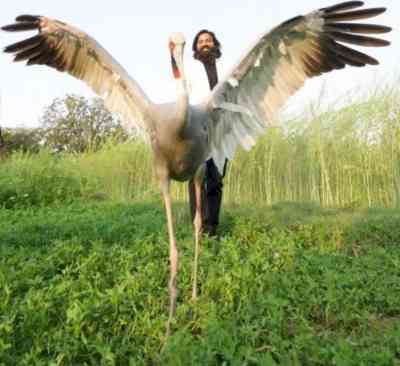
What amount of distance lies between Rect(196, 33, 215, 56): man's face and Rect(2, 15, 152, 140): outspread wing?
1418 millimetres

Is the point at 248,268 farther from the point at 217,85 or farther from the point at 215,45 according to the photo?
the point at 215,45

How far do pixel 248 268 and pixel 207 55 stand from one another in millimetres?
2381

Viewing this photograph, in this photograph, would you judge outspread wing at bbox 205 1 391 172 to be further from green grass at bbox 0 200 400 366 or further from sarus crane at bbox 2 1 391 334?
green grass at bbox 0 200 400 366

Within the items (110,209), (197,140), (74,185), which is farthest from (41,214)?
(197,140)

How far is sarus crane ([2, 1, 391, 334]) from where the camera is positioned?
339 cm

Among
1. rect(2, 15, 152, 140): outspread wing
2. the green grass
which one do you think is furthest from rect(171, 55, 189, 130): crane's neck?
the green grass

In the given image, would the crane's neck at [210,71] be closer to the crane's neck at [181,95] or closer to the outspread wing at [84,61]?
the outspread wing at [84,61]

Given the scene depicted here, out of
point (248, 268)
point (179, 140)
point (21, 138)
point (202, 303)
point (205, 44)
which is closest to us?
point (202, 303)

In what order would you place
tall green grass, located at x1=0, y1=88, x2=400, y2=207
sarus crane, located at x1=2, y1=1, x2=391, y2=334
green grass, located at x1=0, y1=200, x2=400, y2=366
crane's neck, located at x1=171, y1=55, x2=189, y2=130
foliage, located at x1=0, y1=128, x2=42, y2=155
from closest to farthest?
green grass, located at x1=0, y1=200, x2=400, y2=366
crane's neck, located at x1=171, y1=55, x2=189, y2=130
sarus crane, located at x1=2, y1=1, x2=391, y2=334
tall green grass, located at x1=0, y1=88, x2=400, y2=207
foliage, located at x1=0, y1=128, x2=42, y2=155

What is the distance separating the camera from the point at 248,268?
3506mm

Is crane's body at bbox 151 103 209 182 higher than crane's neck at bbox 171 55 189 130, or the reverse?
crane's neck at bbox 171 55 189 130

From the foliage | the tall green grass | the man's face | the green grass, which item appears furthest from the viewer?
the foliage

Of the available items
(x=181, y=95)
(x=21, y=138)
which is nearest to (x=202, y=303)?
(x=181, y=95)

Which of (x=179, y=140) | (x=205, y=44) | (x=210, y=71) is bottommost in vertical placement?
(x=179, y=140)
